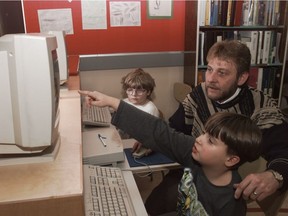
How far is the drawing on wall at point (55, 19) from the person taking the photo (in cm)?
270

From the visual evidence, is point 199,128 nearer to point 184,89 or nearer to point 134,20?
point 184,89

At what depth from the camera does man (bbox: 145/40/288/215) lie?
134cm

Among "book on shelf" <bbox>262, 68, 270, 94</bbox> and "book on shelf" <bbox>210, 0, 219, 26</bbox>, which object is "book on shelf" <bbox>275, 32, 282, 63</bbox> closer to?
"book on shelf" <bbox>262, 68, 270, 94</bbox>

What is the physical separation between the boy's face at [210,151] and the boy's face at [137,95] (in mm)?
1312

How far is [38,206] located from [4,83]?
34 cm

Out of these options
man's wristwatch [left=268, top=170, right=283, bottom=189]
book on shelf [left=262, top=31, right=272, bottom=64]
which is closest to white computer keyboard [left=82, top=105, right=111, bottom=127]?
man's wristwatch [left=268, top=170, right=283, bottom=189]

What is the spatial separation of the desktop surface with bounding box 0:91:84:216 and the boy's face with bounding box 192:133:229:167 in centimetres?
44

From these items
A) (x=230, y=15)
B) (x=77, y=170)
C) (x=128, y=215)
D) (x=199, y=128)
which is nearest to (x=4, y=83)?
(x=77, y=170)

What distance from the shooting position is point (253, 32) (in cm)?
285

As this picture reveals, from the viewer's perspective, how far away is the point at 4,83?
805 mm

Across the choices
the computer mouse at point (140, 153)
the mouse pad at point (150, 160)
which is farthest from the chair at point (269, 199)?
the computer mouse at point (140, 153)

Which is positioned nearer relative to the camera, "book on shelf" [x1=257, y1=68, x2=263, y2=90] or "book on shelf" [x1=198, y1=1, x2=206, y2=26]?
"book on shelf" [x1=198, y1=1, x2=206, y2=26]

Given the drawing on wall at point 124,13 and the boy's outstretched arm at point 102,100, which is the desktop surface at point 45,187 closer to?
the boy's outstretched arm at point 102,100

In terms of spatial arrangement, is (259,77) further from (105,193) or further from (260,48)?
(105,193)
